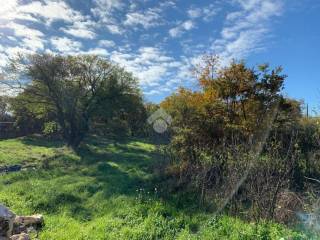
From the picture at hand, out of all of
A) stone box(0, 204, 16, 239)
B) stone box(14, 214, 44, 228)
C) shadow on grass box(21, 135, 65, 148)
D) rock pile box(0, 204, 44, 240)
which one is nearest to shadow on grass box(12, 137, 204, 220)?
stone box(14, 214, 44, 228)

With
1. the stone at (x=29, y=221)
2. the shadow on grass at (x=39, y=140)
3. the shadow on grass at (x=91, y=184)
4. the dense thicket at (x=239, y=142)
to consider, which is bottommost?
the stone at (x=29, y=221)

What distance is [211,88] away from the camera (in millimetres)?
14570

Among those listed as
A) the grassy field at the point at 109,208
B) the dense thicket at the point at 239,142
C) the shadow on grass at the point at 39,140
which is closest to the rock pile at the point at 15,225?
the grassy field at the point at 109,208

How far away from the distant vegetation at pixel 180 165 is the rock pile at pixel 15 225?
42cm

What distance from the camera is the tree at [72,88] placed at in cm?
2283

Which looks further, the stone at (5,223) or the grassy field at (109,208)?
the grassy field at (109,208)

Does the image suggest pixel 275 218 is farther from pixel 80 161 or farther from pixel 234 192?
pixel 80 161

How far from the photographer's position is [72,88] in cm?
2342

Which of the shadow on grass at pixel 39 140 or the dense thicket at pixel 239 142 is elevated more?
the dense thicket at pixel 239 142

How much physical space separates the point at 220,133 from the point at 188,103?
245 centimetres

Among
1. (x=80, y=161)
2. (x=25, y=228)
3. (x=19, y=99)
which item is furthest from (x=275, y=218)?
(x=19, y=99)

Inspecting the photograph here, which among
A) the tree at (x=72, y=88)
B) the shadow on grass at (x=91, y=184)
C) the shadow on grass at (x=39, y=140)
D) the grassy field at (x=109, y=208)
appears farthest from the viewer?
the shadow on grass at (x=39, y=140)

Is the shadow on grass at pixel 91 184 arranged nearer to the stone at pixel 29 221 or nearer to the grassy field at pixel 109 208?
the grassy field at pixel 109 208

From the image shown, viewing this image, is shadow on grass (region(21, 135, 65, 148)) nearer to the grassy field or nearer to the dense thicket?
the grassy field
